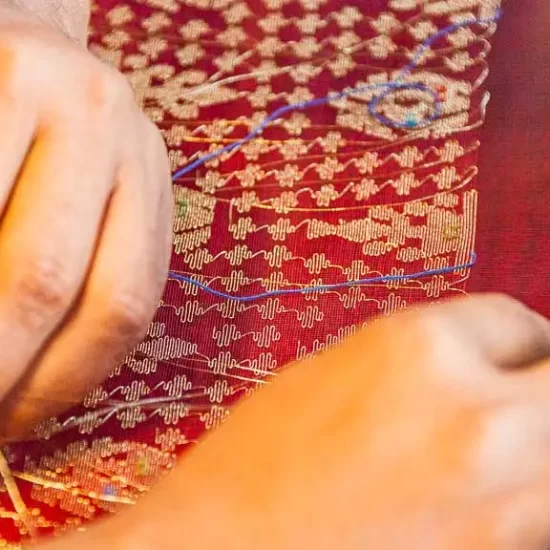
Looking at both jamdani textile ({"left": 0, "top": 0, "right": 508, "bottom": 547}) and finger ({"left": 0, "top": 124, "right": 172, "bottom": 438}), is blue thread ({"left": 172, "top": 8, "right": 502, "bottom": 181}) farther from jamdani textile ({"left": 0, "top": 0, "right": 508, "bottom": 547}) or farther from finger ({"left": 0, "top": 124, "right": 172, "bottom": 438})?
finger ({"left": 0, "top": 124, "right": 172, "bottom": 438})

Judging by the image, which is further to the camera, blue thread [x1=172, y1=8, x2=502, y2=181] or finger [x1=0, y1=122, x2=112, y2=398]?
blue thread [x1=172, y1=8, x2=502, y2=181]

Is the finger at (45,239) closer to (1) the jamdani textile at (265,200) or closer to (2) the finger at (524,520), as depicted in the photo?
(1) the jamdani textile at (265,200)

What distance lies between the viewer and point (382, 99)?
68 cm

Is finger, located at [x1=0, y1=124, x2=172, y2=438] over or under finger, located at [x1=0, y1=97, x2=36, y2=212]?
under

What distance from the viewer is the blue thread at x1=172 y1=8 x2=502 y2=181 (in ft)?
2.20

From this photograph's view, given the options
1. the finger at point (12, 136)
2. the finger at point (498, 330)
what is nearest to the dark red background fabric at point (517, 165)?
the finger at point (498, 330)

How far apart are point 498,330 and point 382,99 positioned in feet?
1.31

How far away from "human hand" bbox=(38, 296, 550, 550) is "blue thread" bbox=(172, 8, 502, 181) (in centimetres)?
38

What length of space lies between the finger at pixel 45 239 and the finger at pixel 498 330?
23 cm

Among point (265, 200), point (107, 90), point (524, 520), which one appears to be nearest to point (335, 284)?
point (265, 200)

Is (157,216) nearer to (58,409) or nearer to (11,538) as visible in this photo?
(58,409)

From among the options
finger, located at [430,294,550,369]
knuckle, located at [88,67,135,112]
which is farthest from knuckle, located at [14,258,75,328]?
finger, located at [430,294,550,369]

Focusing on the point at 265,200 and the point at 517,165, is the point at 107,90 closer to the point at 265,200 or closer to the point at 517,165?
the point at 265,200

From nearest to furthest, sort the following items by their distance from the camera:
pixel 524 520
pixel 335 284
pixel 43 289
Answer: pixel 524 520 → pixel 43 289 → pixel 335 284
